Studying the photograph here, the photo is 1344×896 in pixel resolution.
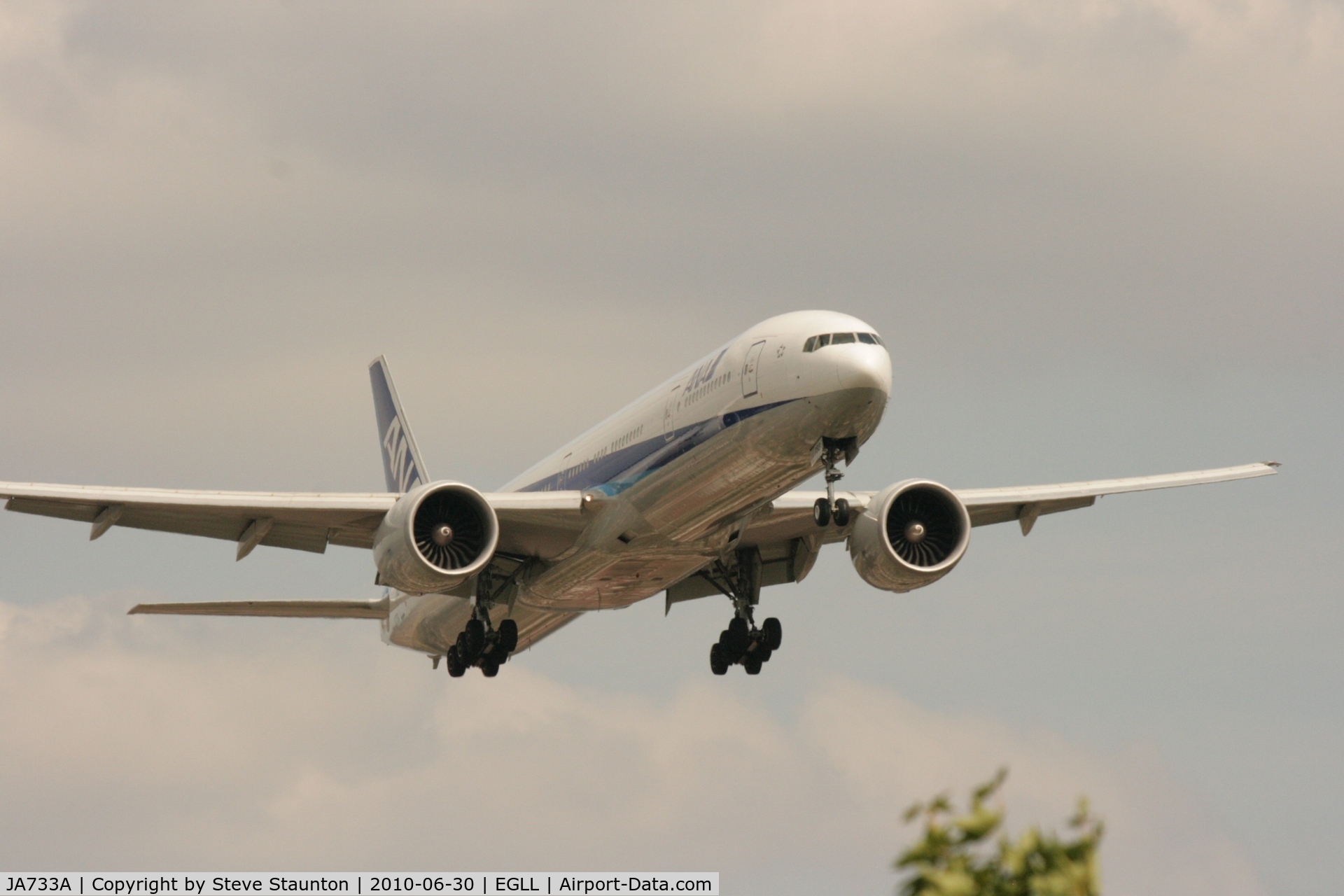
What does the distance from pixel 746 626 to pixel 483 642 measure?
234 inches

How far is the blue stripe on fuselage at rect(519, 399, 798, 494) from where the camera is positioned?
29844 millimetres

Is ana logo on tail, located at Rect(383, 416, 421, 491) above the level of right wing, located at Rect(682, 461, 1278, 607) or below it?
above

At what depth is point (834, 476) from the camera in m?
29.2

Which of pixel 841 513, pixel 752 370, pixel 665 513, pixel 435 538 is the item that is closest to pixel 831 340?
pixel 752 370

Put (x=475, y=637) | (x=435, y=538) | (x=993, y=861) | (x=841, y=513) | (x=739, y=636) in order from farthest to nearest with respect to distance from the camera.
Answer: (x=739, y=636) → (x=475, y=637) → (x=435, y=538) → (x=841, y=513) → (x=993, y=861)

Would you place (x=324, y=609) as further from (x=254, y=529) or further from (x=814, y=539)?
(x=814, y=539)

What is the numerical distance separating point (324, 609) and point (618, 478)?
1278 cm

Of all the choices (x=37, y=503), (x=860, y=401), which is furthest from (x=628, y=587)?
(x=37, y=503)

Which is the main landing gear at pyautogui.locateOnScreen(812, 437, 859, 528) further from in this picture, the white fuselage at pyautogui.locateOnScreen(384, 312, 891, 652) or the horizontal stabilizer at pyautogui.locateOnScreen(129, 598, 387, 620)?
the horizontal stabilizer at pyautogui.locateOnScreen(129, 598, 387, 620)

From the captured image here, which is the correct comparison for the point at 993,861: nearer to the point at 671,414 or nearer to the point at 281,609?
the point at 671,414

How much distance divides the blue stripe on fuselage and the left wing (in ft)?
2.21

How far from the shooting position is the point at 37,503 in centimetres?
3253

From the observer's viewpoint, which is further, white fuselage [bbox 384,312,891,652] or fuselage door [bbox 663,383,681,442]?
fuselage door [bbox 663,383,681,442]

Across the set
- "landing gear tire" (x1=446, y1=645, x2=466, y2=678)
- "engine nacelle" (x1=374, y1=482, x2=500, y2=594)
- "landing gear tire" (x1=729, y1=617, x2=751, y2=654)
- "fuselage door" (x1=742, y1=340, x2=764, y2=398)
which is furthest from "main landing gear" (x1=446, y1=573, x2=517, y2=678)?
"fuselage door" (x1=742, y1=340, x2=764, y2=398)
